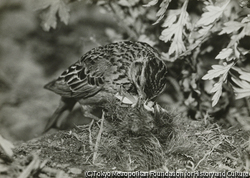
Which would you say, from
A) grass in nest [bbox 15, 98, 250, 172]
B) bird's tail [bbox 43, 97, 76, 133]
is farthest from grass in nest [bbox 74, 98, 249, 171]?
bird's tail [bbox 43, 97, 76, 133]

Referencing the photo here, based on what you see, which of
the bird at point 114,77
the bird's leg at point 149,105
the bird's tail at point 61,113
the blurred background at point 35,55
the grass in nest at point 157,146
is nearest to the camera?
the grass in nest at point 157,146

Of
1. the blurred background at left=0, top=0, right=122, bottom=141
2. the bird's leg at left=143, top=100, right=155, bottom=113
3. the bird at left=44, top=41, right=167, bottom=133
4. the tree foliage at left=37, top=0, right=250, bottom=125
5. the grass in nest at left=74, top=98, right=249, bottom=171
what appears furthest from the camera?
the blurred background at left=0, top=0, right=122, bottom=141

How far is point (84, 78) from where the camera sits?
3062 millimetres

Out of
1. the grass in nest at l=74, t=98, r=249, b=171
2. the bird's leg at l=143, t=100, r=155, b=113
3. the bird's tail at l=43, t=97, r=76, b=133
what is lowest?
the bird's tail at l=43, t=97, r=76, b=133

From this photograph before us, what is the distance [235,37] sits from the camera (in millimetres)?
2400

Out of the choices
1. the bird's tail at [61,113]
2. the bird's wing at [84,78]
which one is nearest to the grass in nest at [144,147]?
the bird's wing at [84,78]

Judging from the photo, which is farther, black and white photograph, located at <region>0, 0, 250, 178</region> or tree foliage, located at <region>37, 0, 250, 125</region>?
tree foliage, located at <region>37, 0, 250, 125</region>

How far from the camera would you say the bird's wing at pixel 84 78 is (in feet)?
9.62

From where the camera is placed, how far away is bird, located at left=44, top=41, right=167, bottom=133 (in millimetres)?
2490

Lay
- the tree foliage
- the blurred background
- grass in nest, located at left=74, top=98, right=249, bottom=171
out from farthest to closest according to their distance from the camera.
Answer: the blurred background < the tree foliage < grass in nest, located at left=74, top=98, right=249, bottom=171

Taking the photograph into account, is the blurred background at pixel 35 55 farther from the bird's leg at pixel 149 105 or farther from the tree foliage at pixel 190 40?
the bird's leg at pixel 149 105

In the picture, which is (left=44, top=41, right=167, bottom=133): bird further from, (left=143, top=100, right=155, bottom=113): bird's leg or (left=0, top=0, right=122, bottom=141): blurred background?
(left=0, top=0, right=122, bottom=141): blurred background

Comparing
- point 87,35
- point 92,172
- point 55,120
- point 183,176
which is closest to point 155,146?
point 183,176

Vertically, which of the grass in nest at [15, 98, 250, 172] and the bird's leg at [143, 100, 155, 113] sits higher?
the bird's leg at [143, 100, 155, 113]
